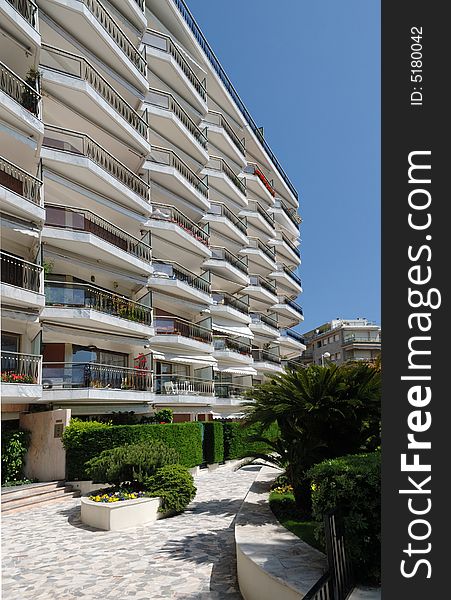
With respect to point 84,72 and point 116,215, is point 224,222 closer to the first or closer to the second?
point 116,215

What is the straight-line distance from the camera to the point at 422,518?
4.23m

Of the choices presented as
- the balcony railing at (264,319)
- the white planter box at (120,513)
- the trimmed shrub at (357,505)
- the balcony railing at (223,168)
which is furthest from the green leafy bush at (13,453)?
the balcony railing at (264,319)

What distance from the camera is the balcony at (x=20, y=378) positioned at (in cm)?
1977

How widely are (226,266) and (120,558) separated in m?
34.2

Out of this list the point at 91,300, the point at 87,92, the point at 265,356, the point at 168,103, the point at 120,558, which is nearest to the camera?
the point at 120,558

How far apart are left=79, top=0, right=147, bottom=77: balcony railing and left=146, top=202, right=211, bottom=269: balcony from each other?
27.2ft

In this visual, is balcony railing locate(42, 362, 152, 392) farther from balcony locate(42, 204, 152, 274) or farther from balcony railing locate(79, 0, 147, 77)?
balcony railing locate(79, 0, 147, 77)

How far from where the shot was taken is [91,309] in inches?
982

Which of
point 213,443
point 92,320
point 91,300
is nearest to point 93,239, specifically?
point 91,300

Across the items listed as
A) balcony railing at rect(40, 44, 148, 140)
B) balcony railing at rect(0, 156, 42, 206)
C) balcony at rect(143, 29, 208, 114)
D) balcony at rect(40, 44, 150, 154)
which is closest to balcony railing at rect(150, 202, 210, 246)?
balcony at rect(40, 44, 150, 154)

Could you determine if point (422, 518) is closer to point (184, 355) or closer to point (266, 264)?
point (184, 355)

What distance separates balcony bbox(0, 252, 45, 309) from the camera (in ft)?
68.0

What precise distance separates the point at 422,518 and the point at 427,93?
3.41 m

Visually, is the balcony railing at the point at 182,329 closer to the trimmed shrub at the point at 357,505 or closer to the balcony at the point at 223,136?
the balcony at the point at 223,136
